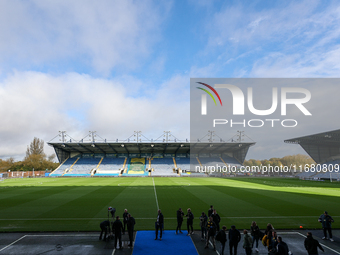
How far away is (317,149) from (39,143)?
132m

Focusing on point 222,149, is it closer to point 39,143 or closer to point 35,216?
point 35,216

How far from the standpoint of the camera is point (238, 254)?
31.0 ft

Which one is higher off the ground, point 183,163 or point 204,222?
point 204,222

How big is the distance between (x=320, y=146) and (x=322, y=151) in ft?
6.29

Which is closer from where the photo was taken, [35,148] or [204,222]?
[204,222]

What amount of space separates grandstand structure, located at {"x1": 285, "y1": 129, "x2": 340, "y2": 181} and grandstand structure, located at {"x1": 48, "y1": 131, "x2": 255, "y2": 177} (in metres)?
17.4

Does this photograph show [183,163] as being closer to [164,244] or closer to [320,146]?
[320,146]

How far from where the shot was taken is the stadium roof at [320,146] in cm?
6261

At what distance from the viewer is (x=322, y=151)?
68250 mm

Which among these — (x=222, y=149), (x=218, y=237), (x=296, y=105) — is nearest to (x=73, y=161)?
(x=222, y=149)

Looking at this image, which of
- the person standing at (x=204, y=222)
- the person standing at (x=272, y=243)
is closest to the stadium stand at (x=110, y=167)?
the person standing at (x=204, y=222)

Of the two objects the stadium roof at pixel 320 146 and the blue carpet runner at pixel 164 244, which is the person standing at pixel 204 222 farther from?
the stadium roof at pixel 320 146

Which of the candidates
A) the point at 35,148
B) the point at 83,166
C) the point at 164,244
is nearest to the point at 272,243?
the point at 164,244

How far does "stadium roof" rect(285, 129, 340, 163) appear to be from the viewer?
62609 mm
